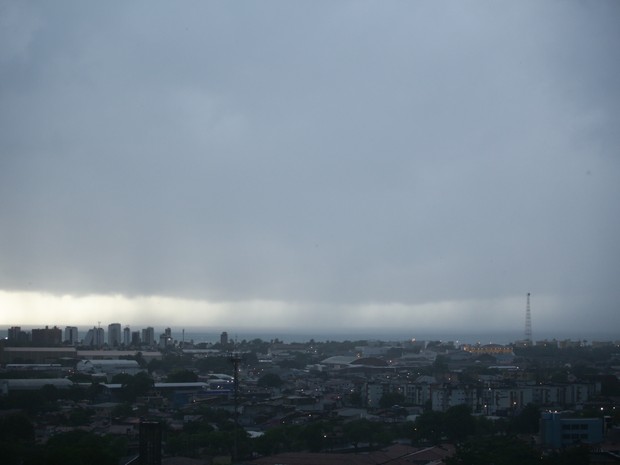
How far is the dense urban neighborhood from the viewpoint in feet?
29.1

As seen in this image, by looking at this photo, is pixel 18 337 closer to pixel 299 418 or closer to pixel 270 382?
pixel 270 382

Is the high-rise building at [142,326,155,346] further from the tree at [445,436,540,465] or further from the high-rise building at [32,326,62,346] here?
the tree at [445,436,540,465]

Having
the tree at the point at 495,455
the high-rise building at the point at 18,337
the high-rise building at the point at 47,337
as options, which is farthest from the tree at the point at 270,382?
the high-rise building at the point at 18,337

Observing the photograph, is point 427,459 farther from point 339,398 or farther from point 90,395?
point 90,395

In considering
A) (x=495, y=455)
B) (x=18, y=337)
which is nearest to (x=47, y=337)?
(x=18, y=337)

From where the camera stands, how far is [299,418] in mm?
13383

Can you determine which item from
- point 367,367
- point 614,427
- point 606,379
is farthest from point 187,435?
point 367,367

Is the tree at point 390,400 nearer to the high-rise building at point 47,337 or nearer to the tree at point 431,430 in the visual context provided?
the tree at point 431,430

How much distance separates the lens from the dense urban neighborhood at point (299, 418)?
887cm

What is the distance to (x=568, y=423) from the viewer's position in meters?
10.6

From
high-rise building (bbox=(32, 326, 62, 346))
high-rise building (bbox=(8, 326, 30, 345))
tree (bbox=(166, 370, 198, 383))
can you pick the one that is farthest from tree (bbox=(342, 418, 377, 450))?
high-rise building (bbox=(8, 326, 30, 345))

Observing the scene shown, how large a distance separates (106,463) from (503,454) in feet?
12.1

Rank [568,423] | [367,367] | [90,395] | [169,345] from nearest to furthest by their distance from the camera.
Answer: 1. [568,423]
2. [90,395]
3. [367,367]
4. [169,345]

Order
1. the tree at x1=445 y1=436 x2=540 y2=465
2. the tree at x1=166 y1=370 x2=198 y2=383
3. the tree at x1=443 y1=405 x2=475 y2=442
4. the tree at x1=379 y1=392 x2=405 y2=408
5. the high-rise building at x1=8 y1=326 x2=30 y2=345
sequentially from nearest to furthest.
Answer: the tree at x1=445 y1=436 x2=540 y2=465 < the tree at x1=443 y1=405 x2=475 y2=442 < the tree at x1=379 y1=392 x2=405 y2=408 < the tree at x1=166 y1=370 x2=198 y2=383 < the high-rise building at x1=8 y1=326 x2=30 y2=345
